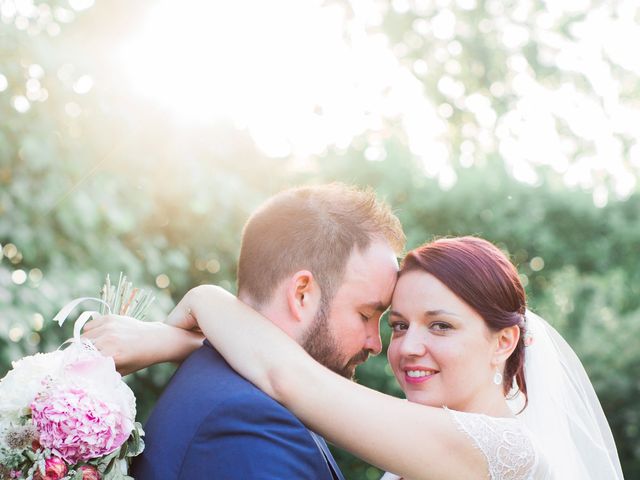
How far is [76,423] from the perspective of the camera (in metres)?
2.31

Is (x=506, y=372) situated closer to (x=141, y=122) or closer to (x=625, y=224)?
→ (x=141, y=122)

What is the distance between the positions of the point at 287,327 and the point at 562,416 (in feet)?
5.02

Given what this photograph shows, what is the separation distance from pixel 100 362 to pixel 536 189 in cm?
767

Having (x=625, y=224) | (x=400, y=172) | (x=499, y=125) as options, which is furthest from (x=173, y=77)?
(x=499, y=125)

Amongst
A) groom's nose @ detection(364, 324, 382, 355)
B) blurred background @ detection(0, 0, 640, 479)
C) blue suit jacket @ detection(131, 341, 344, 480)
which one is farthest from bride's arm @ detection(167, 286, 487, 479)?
blurred background @ detection(0, 0, 640, 479)

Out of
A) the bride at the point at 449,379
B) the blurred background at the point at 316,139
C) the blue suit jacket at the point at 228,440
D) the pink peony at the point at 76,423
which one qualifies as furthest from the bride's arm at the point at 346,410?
the blurred background at the point at 316,139

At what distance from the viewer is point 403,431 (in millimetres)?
2605

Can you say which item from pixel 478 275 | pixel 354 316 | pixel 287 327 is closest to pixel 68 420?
pixel 287 327

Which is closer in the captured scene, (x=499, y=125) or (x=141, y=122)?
(x=141, y=122)

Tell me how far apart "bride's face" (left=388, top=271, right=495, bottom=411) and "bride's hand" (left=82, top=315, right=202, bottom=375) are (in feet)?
2.95

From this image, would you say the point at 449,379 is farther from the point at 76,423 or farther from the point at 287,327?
the point at 76,423

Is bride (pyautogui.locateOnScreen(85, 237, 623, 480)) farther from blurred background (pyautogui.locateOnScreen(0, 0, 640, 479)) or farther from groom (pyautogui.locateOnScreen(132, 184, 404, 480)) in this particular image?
blurred background (pyautogui.locateOnScreen(0, 0, 640, 479))

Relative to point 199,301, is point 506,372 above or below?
below

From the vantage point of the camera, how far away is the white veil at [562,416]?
11.5 ft
